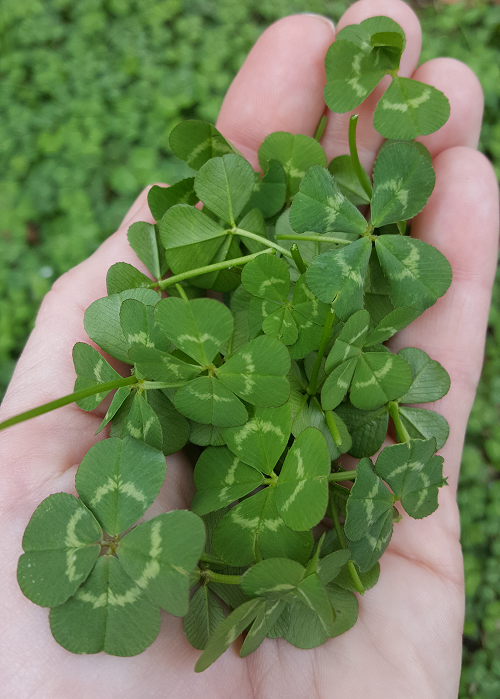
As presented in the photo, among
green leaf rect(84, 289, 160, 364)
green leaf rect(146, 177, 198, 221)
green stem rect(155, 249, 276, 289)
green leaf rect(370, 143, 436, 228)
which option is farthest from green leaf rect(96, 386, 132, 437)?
green leaf rect(370, 143, 436, 228)

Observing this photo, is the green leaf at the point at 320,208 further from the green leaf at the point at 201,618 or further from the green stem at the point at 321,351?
the green leaf at the point at 201,618

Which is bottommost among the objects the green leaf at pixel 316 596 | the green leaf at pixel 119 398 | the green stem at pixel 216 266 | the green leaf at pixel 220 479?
the green leaf at pixel 316 596

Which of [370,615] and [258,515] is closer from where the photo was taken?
[258,515]

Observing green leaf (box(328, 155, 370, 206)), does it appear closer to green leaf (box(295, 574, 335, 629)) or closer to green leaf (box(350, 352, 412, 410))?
green leaf (box(350, 352, 412, 410))

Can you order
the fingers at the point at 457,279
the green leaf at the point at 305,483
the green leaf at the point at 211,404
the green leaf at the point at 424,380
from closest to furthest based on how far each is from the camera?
1. the green leaf at the point at 305,483
2. the green leaf at the point at 211,404
3. the green leaf at the point at 424,380
4. the fingers at the point at 457,279

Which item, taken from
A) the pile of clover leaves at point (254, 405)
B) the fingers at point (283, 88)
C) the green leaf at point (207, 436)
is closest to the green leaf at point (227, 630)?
the pile of clover leaves at point (254, 405)

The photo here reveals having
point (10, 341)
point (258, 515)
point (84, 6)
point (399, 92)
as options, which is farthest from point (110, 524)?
point (84, 6)

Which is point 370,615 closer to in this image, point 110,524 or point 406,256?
point 110,524

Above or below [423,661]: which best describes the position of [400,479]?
above
